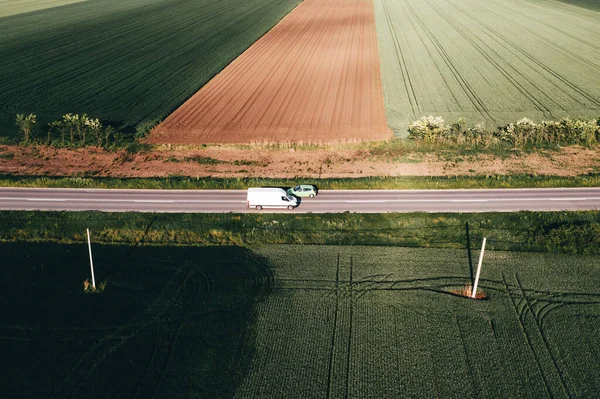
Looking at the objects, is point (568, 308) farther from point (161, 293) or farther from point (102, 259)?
point (102, 259)

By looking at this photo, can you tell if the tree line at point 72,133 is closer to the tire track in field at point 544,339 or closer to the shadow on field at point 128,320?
the shadow on field at point 128,320

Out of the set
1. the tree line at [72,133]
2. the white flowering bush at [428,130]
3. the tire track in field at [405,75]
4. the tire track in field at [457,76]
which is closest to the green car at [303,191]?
the white flowering bush at [428,130]

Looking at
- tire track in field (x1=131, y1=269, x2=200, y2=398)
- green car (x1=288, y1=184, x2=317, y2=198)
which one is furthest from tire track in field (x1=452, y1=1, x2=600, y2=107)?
tire track in field (x1=131, y1=269, x2=200, y2=398)

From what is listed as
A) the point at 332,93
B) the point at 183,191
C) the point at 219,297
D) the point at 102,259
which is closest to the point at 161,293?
the point at 219,297

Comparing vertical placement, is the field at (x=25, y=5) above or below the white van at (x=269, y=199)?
above

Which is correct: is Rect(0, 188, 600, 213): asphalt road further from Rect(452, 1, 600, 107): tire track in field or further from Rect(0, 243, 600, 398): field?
Rect(452, 1, 600, 107): tire track in field

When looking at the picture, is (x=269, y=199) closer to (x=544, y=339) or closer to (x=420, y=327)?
(x=420, y=327)

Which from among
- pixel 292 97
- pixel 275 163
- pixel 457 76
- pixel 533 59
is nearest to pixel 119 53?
pixel 292 97
